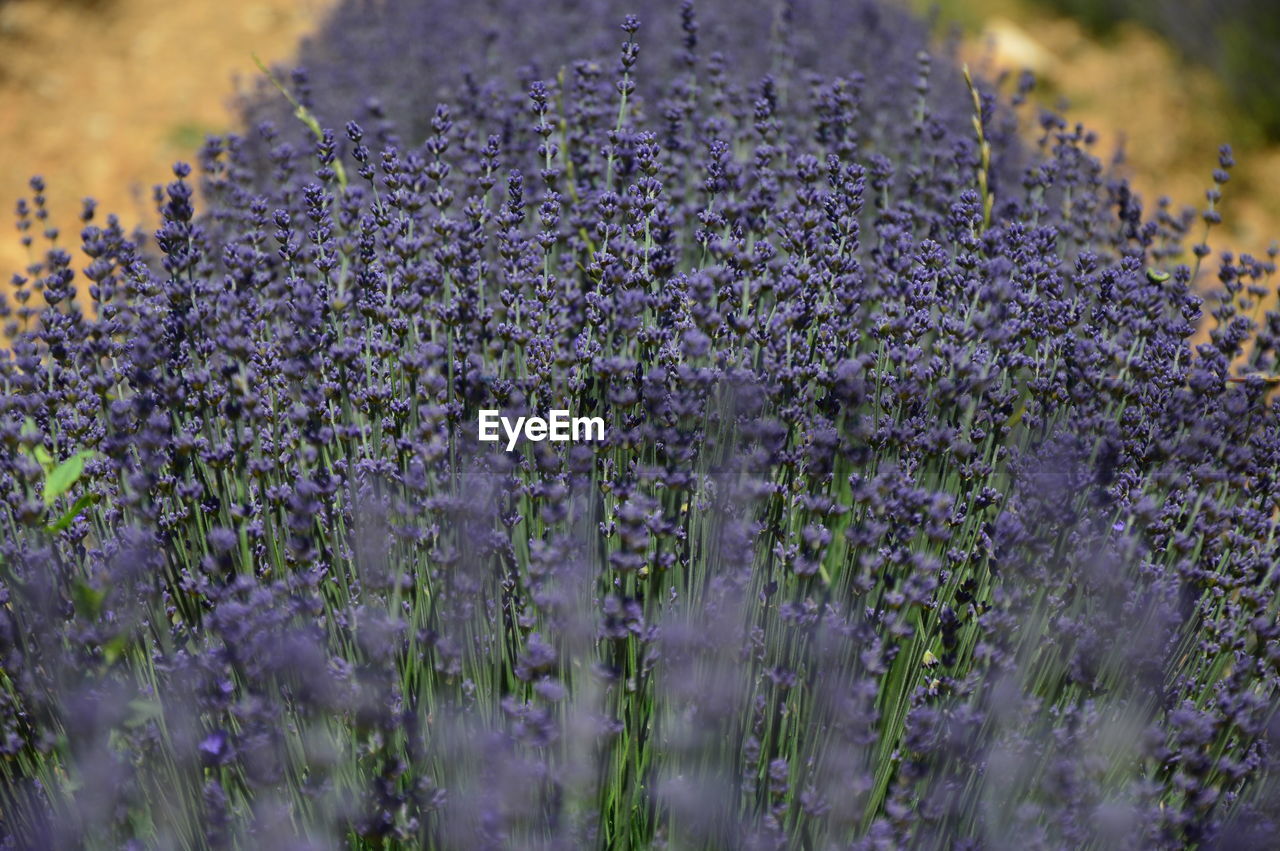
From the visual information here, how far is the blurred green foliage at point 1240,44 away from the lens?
702cm

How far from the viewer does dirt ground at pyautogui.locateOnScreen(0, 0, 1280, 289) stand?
655 cm

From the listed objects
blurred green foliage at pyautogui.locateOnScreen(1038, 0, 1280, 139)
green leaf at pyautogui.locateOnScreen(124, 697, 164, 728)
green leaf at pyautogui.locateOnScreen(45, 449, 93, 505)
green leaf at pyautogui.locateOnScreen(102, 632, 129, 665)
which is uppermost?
blurred green foliage at pyautogui.locateOnScreen(1038, 0, 1280, 139)

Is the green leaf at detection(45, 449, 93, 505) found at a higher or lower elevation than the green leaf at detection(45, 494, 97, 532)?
higher

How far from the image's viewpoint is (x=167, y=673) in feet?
6.75

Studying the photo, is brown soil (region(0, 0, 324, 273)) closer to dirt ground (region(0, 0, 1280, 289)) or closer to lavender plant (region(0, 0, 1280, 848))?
dirt ground (region(0, 0, 1280, 289))

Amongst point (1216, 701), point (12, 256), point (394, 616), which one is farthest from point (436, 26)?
point (1216, 701)

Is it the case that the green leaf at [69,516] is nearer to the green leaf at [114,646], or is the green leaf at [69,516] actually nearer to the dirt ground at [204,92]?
the green leaf at [114,646]

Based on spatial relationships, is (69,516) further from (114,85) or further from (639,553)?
(114,85)

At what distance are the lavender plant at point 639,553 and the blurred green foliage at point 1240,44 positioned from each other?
5372 mm

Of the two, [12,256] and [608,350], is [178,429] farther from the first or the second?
[12,256]

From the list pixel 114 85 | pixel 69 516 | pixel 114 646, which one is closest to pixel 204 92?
pixel 114 85

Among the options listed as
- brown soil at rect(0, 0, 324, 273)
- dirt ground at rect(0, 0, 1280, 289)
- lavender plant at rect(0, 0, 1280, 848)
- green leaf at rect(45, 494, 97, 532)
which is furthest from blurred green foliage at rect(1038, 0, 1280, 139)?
green leaf at rect(45, 494, 97, 532)

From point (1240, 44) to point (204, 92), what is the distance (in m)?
6.74

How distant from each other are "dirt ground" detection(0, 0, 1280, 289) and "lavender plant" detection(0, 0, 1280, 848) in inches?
143
